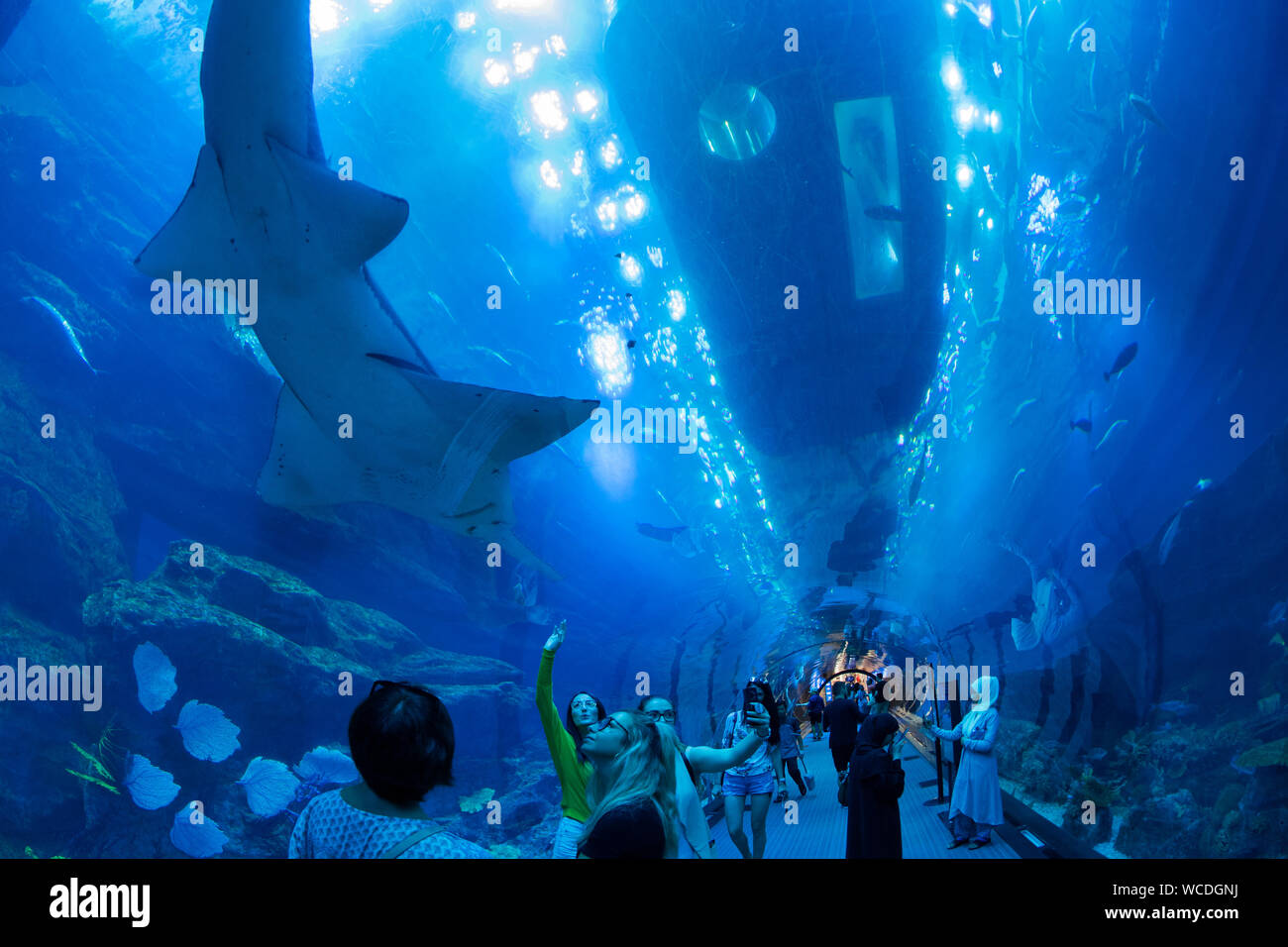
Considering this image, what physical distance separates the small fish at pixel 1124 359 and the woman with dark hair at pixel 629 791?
1207cm

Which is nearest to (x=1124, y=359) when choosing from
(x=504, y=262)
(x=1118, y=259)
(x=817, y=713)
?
(x=1118, y=259)

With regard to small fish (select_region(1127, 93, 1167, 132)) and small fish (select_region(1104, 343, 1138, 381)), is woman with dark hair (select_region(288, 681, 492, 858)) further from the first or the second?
small fish (select_region(1104, 343, 1138, 381))

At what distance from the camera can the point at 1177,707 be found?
851 cm

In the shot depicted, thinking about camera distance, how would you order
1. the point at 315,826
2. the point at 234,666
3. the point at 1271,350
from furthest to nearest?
the point at 234,666 < the point at 1271,350 < the point at 315,826

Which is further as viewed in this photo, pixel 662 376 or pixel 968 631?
pixel 968 631

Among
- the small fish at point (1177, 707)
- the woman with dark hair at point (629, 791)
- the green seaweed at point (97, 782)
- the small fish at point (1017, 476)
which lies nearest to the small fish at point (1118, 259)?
the small fish at point (1017, 476)

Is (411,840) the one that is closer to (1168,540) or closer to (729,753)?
(729,753)

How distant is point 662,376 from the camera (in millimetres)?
12102

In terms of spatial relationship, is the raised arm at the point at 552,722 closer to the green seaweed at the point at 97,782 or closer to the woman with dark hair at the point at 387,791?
the woman with dark hair at the point at 387,791

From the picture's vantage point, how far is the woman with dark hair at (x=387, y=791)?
47.8 inches
